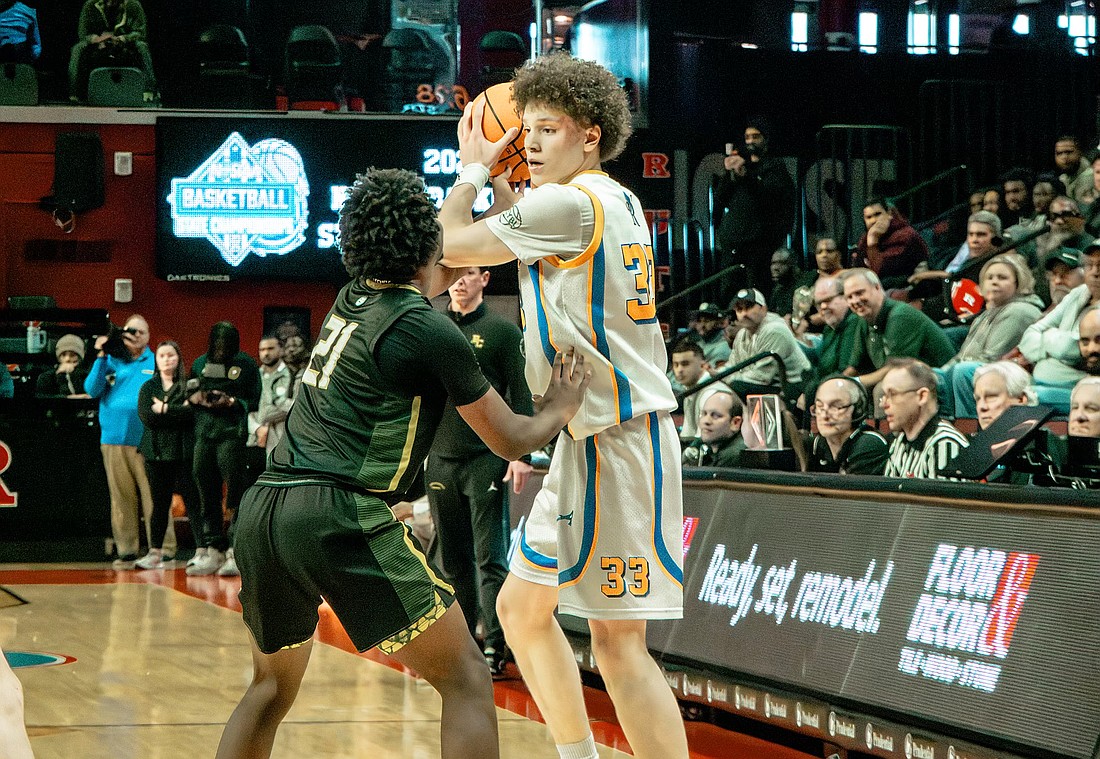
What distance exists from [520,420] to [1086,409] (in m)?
3.14

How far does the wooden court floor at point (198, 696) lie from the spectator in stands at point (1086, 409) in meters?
1.83

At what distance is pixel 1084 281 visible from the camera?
7613 mm

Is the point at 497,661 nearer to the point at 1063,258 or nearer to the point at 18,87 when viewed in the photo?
the point at 1063,258

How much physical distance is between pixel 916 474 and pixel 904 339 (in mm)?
2552

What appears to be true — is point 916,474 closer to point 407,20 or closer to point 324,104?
point 324,104

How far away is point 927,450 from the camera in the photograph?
223 inches

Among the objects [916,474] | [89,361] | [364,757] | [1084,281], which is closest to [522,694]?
[364,757]

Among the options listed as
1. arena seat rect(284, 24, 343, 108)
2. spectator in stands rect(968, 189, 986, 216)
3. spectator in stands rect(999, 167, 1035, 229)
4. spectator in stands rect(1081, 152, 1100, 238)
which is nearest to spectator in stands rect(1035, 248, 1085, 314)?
spectator in stands rect(1081, 152, 1100, 238)

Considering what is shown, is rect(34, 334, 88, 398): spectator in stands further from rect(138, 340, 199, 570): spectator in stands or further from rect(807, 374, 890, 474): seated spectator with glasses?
rect(807, 374, 890, 474): seated spectator with glasses

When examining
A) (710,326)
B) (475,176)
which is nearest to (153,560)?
(710,326)

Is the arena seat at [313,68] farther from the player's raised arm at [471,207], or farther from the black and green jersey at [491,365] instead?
the player's raised arm at [471,207]

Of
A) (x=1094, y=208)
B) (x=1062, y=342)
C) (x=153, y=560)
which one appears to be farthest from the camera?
(x=153, y=560)

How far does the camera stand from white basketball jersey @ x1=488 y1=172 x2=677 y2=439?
3502 mm

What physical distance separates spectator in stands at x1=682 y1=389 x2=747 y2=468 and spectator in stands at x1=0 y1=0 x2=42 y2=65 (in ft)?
37.1
